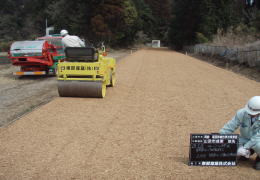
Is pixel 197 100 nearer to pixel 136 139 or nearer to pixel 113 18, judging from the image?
pixel 136 139

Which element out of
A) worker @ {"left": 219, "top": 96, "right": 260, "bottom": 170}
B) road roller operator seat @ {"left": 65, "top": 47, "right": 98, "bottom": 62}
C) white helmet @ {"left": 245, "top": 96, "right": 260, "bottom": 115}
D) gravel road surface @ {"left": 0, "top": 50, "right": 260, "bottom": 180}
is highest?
road roller operator seat @ {"left": 65, "top": 47, "right": 98, "bottom": 62}

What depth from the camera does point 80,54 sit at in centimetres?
992

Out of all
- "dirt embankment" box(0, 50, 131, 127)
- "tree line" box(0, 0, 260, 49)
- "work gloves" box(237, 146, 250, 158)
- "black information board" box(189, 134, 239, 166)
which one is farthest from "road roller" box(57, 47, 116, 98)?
"tree line" box(0, 0, 260, 49)

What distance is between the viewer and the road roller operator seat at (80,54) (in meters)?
9.84

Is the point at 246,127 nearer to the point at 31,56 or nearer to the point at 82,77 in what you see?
the point at 82,77

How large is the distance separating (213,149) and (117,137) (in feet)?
6.65

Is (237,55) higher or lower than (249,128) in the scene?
higher

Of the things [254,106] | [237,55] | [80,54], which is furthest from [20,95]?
[237,55]

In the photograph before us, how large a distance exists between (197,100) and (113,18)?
133ft

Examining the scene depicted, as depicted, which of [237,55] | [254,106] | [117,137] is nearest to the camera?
[254,106]

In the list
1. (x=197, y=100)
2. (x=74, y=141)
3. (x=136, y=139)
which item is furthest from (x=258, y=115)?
(x=197, y=100)

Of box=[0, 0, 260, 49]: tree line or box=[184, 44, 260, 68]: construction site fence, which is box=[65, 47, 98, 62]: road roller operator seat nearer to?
box=[184, 44, 260, 68]: construction site fence

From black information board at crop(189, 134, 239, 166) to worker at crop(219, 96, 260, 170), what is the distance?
152 millimetres

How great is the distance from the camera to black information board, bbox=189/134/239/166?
4898 millimetres
